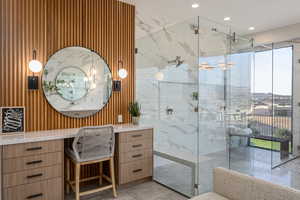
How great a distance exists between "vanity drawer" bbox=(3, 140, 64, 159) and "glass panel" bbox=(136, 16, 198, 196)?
157 cm

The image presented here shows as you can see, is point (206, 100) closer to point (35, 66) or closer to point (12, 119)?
point (35, 66)

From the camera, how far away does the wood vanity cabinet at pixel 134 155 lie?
291cm

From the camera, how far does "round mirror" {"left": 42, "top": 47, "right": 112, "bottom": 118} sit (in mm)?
2844

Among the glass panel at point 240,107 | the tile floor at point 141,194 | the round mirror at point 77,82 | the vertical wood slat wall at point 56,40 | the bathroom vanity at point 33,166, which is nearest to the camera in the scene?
the bathroom vanity at point 33,166

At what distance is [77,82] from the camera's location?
120 inches

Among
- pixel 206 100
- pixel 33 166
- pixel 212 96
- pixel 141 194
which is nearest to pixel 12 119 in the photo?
pixel 33 166

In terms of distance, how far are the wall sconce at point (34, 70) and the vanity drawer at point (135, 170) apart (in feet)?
5.26

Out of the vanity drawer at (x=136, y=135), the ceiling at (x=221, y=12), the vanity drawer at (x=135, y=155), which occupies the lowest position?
the vanity drawer at (x=135, y=155)

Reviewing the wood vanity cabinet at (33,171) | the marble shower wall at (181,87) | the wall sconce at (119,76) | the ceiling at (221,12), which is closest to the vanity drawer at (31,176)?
the wood vanity cabinet at (33,171)

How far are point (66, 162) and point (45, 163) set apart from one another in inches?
23.4

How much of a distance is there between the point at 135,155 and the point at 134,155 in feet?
0.06

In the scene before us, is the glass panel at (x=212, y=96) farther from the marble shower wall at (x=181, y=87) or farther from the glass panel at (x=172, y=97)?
the glass panel at (x=172, y=97)

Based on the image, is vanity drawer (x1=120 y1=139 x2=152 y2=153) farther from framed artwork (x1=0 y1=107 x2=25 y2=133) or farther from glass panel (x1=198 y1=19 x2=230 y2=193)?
framed artwork (x1=0 y1=107 x2=25 y2=133)

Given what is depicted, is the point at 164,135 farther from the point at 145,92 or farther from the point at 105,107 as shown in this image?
the point at 105,107
